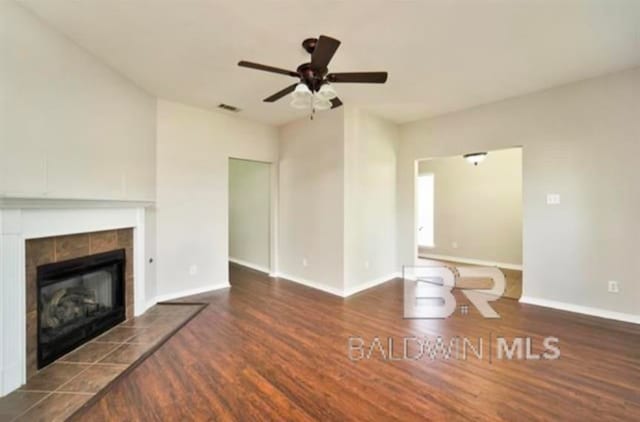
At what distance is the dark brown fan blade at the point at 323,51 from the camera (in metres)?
1.72

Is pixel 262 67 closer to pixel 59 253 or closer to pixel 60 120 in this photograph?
pixel 60 120

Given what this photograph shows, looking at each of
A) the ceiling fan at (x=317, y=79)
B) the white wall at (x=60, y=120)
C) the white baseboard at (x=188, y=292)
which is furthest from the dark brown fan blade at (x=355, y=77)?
the white baseboard at (x=188, y=292)

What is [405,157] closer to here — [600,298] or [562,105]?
[562,105]

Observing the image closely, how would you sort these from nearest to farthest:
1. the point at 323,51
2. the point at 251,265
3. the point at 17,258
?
the point at 323,51 → the point at 17,258 → the point at 251,265

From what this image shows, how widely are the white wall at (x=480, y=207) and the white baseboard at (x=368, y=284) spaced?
2.48m

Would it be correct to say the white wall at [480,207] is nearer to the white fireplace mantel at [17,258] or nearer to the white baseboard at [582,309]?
the white baseboard at [582,309]

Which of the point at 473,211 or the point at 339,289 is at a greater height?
the point at 473,211

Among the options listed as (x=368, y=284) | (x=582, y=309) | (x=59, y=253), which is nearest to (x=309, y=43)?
(x=59, y=253)

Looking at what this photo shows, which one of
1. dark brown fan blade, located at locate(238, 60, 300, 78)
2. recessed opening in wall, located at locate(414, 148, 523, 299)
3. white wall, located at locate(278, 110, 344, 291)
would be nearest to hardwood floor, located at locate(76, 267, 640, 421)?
white wall, located at locate(278, 110, 344, 291)

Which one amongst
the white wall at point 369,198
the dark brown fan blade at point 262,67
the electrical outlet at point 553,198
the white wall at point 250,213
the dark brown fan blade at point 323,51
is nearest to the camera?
the dark brown fan blade at point 323,51

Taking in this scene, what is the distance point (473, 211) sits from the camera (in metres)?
6.34

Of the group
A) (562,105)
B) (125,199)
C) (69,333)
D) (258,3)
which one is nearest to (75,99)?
(125,199)

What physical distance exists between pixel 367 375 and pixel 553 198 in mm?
3339

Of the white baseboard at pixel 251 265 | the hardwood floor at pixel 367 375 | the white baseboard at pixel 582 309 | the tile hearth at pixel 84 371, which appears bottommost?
the hardwood floor at pixel 367 375
